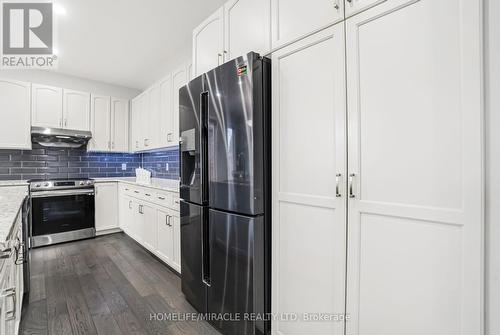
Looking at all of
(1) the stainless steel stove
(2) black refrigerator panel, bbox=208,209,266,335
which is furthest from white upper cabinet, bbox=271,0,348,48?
(1) the stainless steel stove

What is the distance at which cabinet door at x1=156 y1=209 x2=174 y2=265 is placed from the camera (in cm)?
257

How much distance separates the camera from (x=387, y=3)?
1.00 m

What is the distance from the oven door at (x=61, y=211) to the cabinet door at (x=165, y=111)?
5.10 feet

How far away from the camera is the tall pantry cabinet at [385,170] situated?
84 cm

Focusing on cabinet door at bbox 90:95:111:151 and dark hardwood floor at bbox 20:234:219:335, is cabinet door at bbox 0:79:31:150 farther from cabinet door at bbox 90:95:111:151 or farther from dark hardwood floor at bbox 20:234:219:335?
dark hardwood floor at bbox 20:234:219:335

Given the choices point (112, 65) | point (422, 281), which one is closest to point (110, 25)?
point (112, 65)

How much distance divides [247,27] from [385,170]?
126 centimetres

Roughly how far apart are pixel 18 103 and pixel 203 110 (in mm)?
3340

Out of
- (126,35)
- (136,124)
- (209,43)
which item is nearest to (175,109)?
(126,35)

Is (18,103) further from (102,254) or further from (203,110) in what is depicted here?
(203,110)

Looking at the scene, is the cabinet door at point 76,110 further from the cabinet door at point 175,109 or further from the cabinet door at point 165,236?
the cabinet door at point 165,236

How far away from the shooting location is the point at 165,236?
2.67 m

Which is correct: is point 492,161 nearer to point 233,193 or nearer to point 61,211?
point 233,193

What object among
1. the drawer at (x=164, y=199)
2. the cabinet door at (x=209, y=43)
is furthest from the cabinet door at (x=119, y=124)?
the cabinet door at (x=209, y=43)
